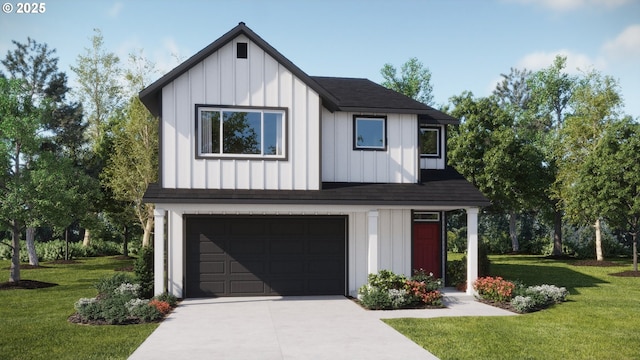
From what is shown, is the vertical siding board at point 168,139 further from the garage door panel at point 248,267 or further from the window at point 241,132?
the garage door panel at point 248,267

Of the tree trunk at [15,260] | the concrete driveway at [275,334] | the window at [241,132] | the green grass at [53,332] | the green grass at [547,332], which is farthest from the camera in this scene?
the tree trunk at [15,260]

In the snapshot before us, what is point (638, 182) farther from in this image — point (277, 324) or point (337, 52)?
point (277, 324)

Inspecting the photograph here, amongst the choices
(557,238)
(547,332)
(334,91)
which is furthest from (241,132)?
(557,238)

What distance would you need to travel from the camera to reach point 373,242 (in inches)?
622

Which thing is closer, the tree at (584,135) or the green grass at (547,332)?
the green grass at (547,332)

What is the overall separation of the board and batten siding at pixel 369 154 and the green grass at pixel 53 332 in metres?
7.59

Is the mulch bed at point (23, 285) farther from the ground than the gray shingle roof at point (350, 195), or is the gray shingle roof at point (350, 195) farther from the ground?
the gray shingle roof at point (350, 195)

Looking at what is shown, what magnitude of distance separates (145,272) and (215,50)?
6.96m

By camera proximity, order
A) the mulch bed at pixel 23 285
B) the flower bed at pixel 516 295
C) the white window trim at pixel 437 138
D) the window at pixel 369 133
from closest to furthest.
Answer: the flower bed at pixel 516 295, the window at pixel 369 133, the white window trim at pixel 437 138, the mulch bed at pixel 23 285

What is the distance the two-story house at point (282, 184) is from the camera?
1540 centimetres

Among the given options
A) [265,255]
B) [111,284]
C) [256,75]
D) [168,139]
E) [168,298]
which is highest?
[256,75]

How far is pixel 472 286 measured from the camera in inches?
645

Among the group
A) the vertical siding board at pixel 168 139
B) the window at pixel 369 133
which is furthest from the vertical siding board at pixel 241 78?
the window at pixel 369 133

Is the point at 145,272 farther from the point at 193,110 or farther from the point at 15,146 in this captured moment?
the point at 15,146
